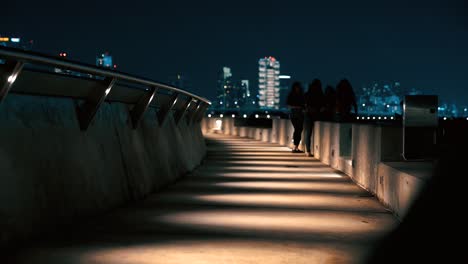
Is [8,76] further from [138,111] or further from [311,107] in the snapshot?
[311,107]

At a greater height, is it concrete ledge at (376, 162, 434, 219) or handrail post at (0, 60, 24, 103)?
handrail post at (0, 60, 24, 103)

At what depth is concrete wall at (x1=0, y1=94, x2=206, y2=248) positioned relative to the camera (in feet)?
29.5

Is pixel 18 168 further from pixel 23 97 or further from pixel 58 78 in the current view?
pixel 58 78

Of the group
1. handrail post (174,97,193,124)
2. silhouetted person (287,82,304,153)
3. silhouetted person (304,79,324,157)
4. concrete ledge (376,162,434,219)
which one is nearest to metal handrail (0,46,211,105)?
concrete ledge (376,162,434,219)

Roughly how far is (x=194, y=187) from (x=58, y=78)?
18.9 ft

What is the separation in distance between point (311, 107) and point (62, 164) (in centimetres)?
1969

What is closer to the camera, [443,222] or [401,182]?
[443,222]

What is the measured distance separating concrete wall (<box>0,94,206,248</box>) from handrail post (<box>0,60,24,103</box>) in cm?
31

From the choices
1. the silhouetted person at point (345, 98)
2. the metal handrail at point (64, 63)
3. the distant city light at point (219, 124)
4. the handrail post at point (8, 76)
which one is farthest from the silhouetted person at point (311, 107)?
the distant city light at point (219, 124)

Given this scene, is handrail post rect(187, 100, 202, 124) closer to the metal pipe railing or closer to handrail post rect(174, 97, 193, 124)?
handrail post rect(174, 97, 193, 124)

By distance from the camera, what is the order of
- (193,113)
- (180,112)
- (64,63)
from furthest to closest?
1. (193,113)
2. (180,112)
3. (64,63)

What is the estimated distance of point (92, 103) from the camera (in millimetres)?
11820

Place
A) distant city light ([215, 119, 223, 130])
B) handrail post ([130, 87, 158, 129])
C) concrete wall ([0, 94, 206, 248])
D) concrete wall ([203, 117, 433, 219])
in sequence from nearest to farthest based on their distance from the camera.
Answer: concrete wall ([0, 94, 206, 248]) < concrete wall ([203, 117, 433, 219]) < handrail post ([130, 87, 158, 129]) < distant city light ([215, 119, 223, 130])

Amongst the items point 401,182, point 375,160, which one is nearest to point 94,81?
point 401,182
